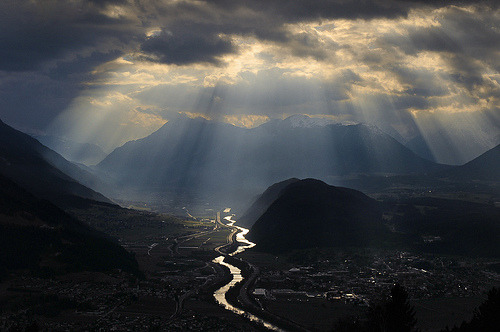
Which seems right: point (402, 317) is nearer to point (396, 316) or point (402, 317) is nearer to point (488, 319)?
point (396, 316)

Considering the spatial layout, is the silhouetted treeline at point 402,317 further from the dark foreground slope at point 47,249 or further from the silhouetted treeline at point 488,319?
the dark foreground slope at point 47,249

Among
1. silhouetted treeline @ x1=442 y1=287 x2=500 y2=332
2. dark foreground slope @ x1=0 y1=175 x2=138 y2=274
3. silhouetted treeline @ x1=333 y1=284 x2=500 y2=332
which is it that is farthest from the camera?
dark foreground slope @ x1=0 y1=175 x2=138 y2=274

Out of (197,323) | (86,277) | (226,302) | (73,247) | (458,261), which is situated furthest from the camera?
(458,261)

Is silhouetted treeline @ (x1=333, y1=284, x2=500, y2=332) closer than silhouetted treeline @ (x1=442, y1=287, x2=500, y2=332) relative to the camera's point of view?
Yes

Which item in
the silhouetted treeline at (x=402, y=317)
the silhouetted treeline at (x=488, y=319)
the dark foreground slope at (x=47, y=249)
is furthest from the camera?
the dark foreground slope at (x=47, y=249)

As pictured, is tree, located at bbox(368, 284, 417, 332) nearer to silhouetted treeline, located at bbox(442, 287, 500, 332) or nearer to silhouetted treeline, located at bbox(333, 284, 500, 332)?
silhouetted treeline, located at bbox(333, 284, 500, 332)

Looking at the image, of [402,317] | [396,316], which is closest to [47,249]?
[396,316]

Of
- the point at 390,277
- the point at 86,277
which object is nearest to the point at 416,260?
the point at 390,277

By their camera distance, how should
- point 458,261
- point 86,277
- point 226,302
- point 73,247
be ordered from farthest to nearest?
1. point 458,261
2. point 73,247
3. point 86,277
4. point 226,302

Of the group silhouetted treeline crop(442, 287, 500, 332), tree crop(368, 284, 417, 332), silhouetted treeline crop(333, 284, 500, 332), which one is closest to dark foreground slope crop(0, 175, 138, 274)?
silhouetted treeline crop(333, 284, 500, 332)

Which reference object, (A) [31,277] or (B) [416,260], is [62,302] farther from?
(B) [416,260]

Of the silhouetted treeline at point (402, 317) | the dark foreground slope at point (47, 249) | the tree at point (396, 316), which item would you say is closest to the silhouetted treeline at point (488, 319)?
the silhouetted treeline at point (402, 317)
